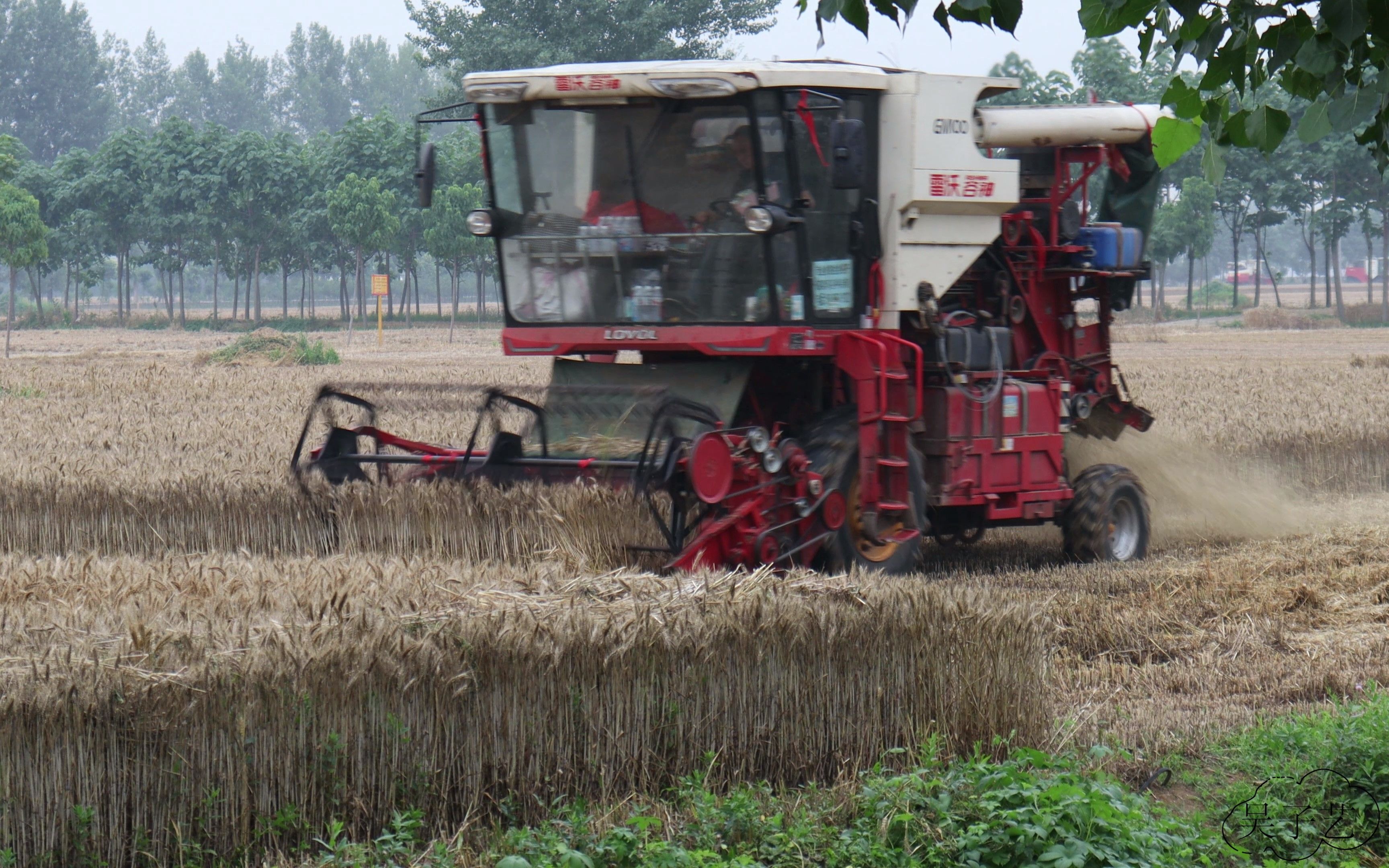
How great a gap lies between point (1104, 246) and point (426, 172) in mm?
4792

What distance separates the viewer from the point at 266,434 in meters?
12.7

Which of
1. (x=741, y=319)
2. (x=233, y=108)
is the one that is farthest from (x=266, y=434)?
(x=233, y=108)

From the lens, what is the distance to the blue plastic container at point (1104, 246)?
34.2ft

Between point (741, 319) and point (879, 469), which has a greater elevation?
point (741, 319)

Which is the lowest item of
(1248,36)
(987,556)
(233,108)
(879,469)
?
(987,556)

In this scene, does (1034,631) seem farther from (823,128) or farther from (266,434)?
(266,434)

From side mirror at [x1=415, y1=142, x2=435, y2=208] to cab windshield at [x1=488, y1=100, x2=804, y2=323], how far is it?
53cm

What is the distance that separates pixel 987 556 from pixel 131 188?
185 feet

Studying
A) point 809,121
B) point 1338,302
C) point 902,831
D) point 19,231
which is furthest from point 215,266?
point 902,831

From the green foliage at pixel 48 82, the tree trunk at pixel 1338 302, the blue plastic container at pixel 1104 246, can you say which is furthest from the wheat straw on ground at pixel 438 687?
the green foliage at pixel 48 82

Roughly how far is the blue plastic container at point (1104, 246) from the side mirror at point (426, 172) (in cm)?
447

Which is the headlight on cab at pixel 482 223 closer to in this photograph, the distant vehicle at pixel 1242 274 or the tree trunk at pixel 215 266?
the tree trunk at pixel 215 266

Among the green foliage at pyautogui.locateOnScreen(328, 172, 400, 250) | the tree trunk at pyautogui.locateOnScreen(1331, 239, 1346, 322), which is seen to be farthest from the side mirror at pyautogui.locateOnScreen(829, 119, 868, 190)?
the tree trunk at pyautogui.locateOnScreen(1331, 239, 1346, 322)

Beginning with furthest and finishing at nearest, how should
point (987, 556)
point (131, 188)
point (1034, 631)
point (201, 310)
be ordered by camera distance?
point (201, 310) < point (131, 188) < point (987, 556) < point (1034, 631)
